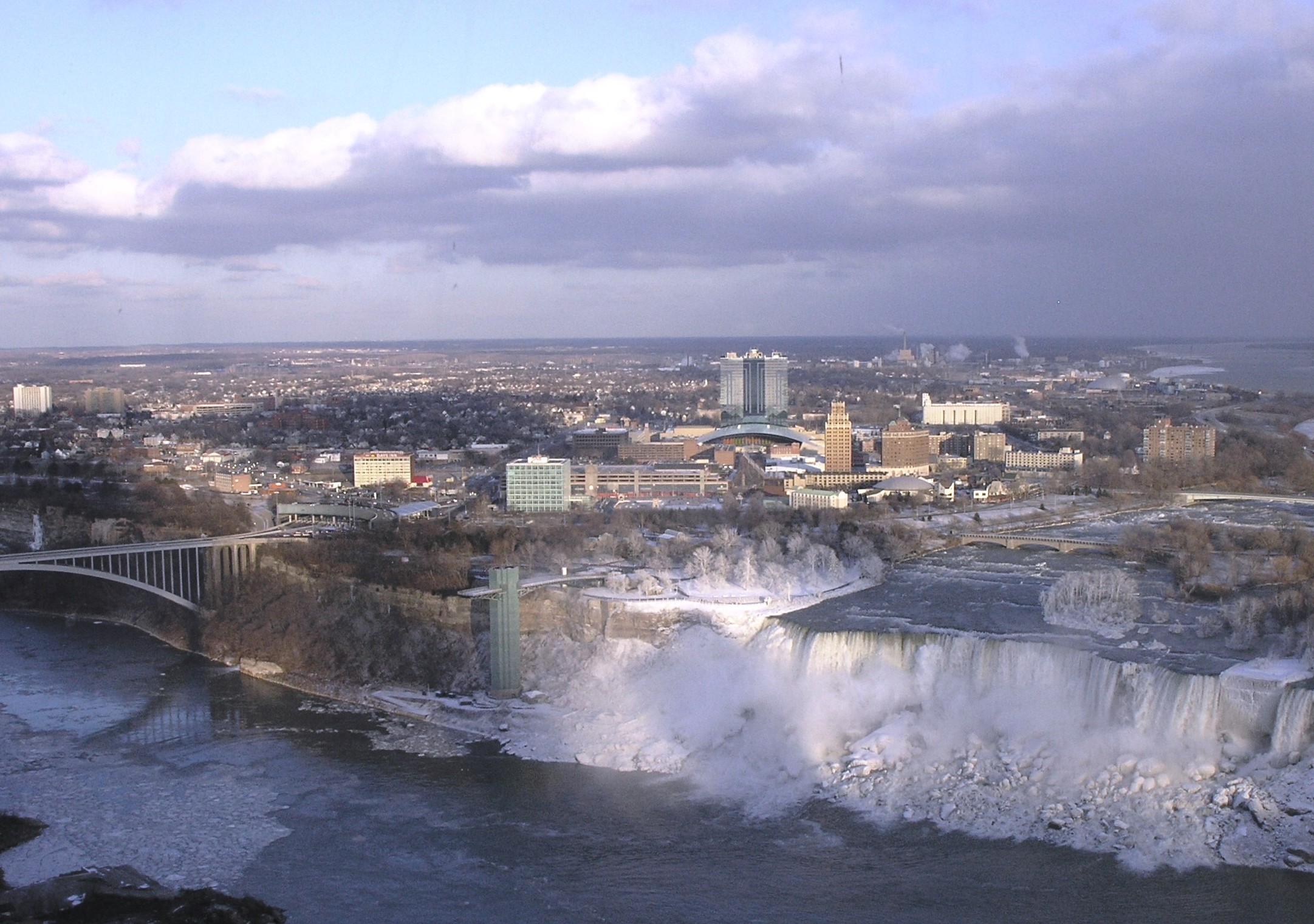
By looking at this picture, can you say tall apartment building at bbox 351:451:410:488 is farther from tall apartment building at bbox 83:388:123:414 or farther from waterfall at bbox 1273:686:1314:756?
waterfall at bbox 1273:686:1314:756

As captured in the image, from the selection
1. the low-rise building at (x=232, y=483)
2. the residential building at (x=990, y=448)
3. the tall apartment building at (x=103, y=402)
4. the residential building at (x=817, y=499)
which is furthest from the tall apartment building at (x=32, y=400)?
the residential building at (x=990, y=448)

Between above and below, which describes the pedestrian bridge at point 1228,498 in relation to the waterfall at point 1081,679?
above

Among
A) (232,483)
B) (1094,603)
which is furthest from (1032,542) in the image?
(232,483)

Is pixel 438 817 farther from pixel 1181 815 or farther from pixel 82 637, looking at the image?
pixel 82 637

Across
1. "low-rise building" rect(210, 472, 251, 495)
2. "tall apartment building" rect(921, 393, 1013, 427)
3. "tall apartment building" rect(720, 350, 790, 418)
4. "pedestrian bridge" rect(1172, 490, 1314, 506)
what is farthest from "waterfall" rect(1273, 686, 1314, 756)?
"tall apartment building" rect(720, 350, 790, 418)

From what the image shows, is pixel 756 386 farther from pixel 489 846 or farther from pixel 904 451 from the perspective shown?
pixel 489 846

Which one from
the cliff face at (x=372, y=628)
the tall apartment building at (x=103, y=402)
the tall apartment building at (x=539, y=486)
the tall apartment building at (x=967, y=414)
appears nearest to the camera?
the cliff face at (x=372, y=628)

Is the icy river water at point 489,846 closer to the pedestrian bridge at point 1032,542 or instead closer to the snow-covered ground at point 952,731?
the snow-covered ground at point 952,731
